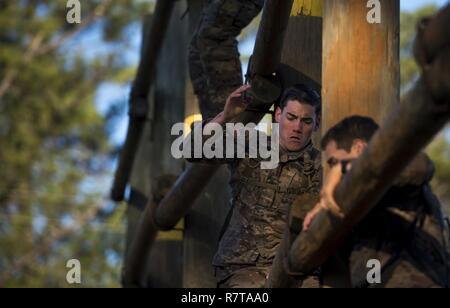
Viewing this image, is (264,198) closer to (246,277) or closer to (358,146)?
(246,277)

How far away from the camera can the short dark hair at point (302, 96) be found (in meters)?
7.10

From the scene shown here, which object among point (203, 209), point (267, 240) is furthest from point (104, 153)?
point (267, 240)

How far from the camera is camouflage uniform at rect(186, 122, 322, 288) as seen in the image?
7266 millimetres

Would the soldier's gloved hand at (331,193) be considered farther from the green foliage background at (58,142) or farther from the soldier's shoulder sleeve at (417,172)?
the green foliage background at (58,142)

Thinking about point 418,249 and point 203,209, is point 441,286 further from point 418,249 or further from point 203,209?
point 203,209

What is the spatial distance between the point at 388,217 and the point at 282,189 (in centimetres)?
232

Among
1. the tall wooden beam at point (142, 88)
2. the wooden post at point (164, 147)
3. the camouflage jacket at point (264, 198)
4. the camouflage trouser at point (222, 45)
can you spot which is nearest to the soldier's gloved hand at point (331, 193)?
the camouflage jacket at point (264, 198)

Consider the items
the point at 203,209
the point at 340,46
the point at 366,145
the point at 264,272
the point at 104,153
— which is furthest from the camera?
the point at 104,153

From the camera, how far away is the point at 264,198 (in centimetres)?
732

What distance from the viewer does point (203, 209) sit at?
10.1 meters

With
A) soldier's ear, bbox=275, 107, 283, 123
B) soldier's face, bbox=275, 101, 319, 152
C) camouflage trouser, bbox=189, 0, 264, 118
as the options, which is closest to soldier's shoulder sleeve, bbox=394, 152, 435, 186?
soldier's face, bbox=275, 101, 319, 152

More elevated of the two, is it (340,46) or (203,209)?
(340,46)

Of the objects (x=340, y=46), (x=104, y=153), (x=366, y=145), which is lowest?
(x=104, y=153)

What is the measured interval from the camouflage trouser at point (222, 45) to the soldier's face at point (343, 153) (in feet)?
10.8
